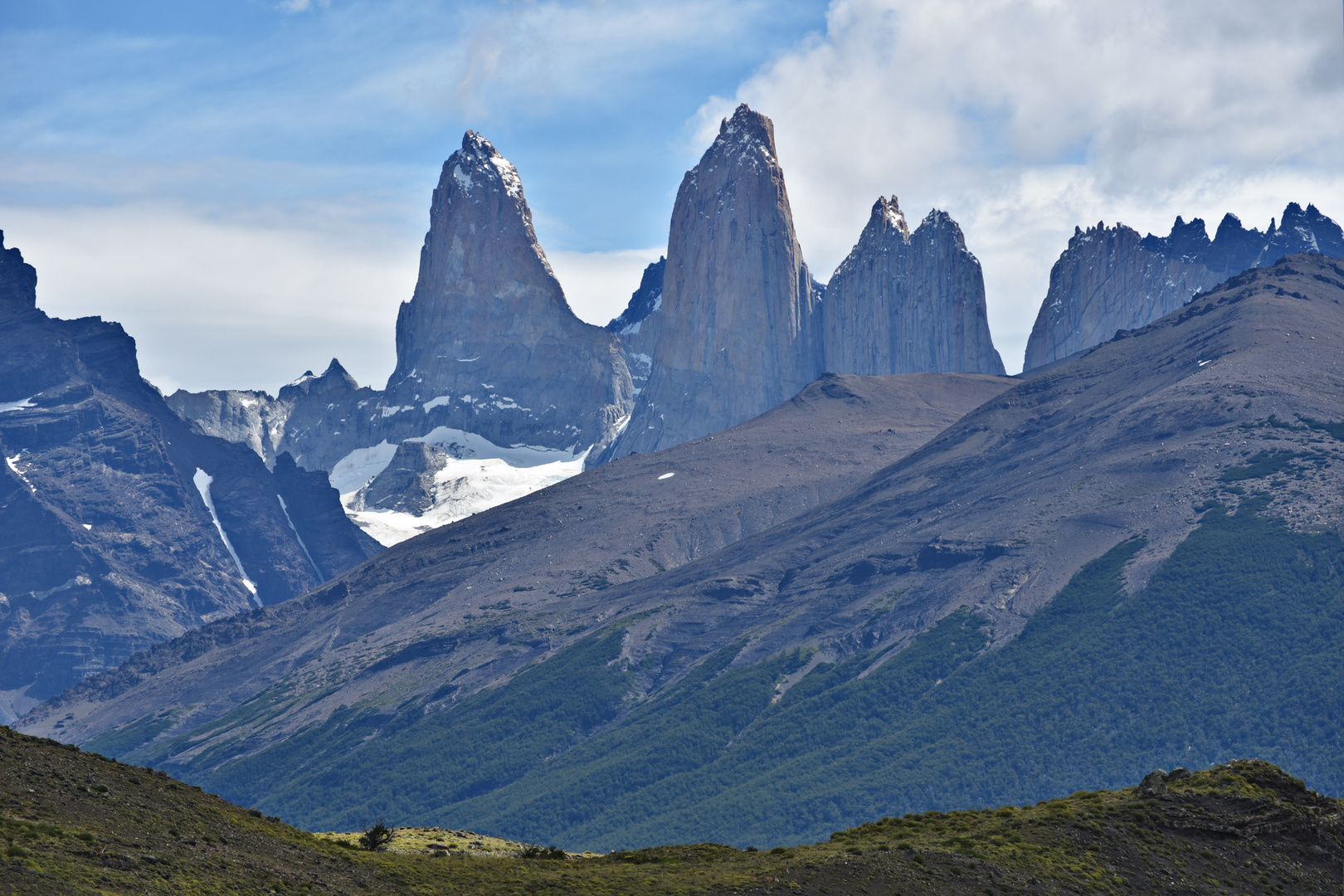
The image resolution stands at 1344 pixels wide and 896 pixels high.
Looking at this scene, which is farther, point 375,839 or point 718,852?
point 718,852

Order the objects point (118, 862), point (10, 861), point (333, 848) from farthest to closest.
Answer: point (333, 848)
point (118, 862)
point (10, 861)

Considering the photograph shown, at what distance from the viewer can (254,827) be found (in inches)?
3083

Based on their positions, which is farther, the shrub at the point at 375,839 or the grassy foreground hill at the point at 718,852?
the shrub at the point at 375,839

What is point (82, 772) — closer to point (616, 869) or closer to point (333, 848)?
point (333, 848)

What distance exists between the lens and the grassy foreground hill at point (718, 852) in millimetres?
67375

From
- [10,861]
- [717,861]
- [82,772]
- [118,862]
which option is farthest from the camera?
[717,861]

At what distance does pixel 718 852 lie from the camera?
298 feet

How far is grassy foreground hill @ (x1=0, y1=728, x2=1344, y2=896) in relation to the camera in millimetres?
67375

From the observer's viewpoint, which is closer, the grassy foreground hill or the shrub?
the grassy foreground hill

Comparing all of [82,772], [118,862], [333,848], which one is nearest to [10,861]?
[118,862]

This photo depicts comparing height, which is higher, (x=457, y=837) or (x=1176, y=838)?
(x=457, y=837)

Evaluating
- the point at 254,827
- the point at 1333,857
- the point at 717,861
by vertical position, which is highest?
the point at 254,827

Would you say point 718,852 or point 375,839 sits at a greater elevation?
point 375,839

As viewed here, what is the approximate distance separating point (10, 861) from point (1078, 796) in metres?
63.8
